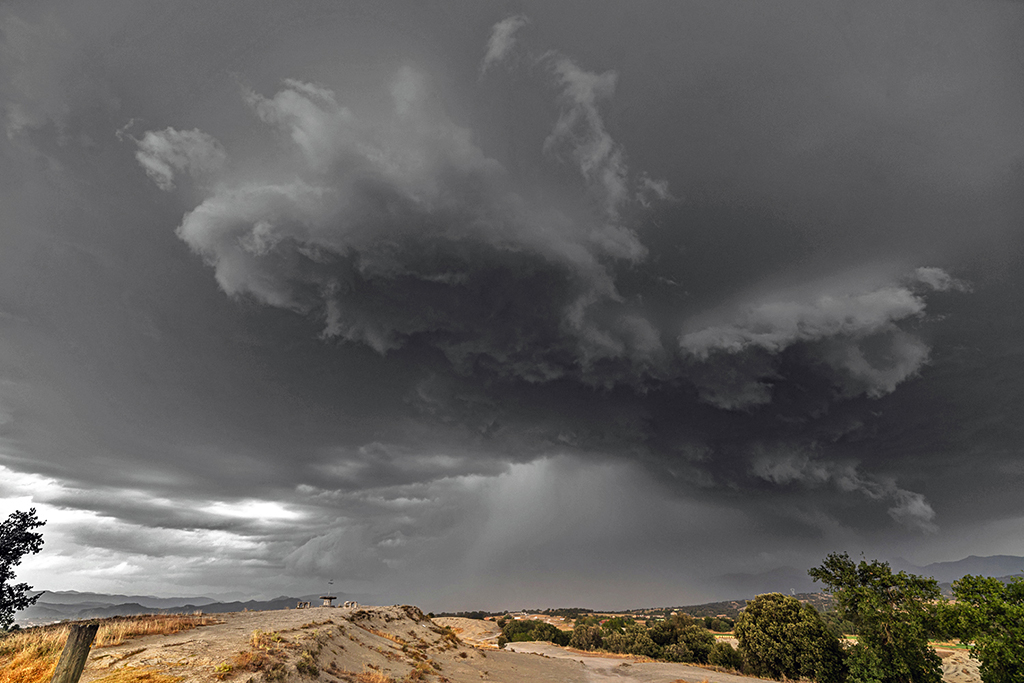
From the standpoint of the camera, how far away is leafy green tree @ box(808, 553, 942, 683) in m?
36.6

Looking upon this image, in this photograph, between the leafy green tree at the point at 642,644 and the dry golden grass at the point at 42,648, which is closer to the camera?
the dry golden grass at the point at 42,648

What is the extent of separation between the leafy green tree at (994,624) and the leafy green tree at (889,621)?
9.10 metres

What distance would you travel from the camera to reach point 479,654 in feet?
147

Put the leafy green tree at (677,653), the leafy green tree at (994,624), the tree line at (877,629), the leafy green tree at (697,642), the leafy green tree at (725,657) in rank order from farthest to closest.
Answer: the leafy green tree at (677,653) < the leafy green tree at (697,642) < the leafy green tree at (725,657) < the tree line at (877,629) < the leafy green tree at (994,624)

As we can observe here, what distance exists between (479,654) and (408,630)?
8011 millimetres

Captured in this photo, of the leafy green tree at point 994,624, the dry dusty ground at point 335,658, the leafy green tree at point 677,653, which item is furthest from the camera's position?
the leafy green tree at point 677,653

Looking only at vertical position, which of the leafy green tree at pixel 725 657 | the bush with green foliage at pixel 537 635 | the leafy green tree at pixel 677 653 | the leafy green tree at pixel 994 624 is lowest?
the bush with green foliage at pixel 537 635

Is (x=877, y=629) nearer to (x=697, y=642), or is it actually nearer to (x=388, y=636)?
(x=697, y=642)

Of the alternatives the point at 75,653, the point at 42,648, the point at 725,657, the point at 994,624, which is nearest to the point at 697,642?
the point at 725,657

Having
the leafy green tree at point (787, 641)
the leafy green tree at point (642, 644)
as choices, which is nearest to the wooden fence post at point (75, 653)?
the leafy green tree at point (787, 641)

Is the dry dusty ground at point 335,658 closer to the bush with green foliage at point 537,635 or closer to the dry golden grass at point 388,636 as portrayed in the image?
the dry golden grass at point 388,636

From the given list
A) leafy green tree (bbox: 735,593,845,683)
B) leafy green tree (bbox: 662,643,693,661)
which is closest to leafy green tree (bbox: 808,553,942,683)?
leafy green tree (bbox: 735,593,845,683)

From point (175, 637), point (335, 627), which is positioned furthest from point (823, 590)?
point (175, 637)

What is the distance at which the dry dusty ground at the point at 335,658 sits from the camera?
55.9 feet
